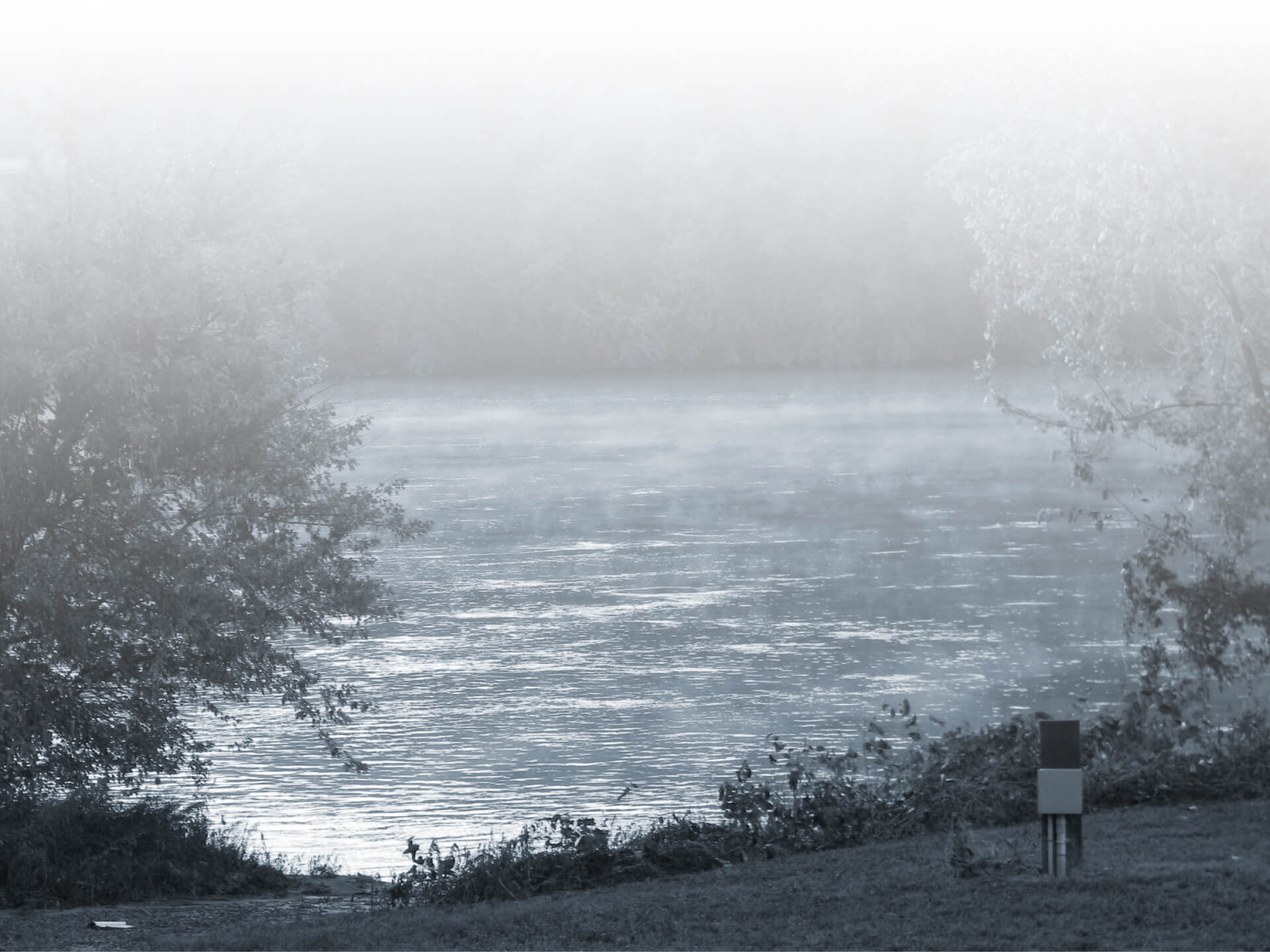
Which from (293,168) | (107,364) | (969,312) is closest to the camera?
(107,364)

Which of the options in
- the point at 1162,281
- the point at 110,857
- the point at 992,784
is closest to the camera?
the point at 110,857

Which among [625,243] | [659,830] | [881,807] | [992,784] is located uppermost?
[625,243]

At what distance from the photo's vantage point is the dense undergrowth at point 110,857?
500 inches

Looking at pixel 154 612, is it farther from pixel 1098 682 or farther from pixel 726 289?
pixel 726 289

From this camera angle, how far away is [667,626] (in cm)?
2870

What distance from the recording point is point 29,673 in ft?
49.0

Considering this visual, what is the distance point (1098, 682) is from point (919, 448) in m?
35.3

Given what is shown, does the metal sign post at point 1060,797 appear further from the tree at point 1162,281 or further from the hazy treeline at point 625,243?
the hazy treeline at point 625,243

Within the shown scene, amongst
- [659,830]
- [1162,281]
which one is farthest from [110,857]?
[1162,281]

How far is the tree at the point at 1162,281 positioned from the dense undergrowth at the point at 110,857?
8.74m

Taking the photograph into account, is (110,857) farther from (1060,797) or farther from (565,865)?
(1060,797)

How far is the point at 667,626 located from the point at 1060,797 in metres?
19.1

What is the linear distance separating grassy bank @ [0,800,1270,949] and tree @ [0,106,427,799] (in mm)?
3499

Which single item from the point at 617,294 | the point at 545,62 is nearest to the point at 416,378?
the point at 617,294
